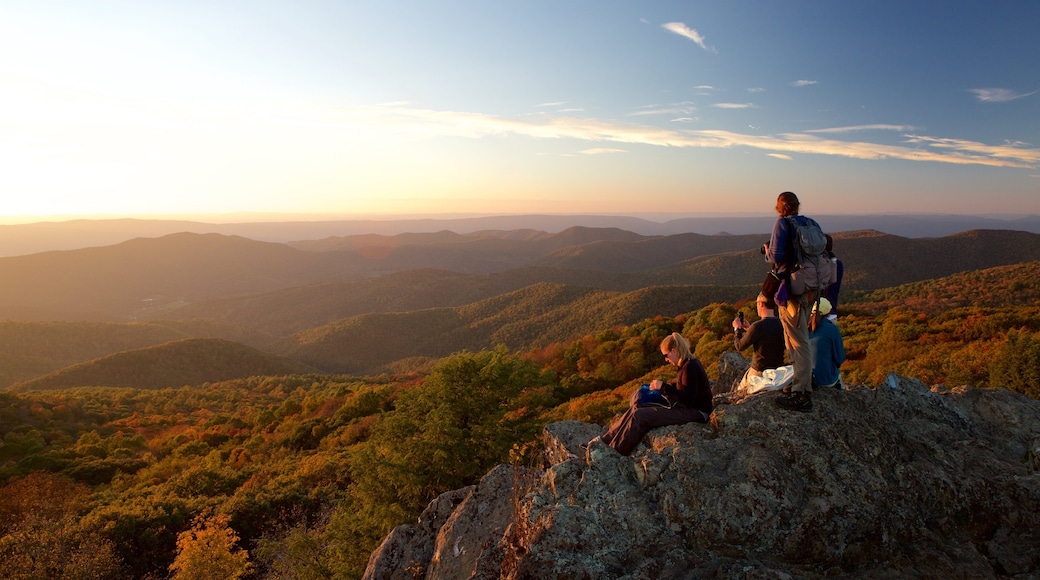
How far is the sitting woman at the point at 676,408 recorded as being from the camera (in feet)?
23.7

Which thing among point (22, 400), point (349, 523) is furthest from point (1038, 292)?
point (22, 400)

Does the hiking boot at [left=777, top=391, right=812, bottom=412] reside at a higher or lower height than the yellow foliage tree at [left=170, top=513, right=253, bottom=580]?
higher

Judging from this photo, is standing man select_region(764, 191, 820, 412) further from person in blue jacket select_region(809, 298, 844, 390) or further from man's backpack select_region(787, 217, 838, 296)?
person in blue jacket select_region(809, 298, 844, 390)

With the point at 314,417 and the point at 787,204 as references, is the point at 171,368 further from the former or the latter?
the point at 787,204

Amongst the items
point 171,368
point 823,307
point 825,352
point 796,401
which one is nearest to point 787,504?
point 796,401

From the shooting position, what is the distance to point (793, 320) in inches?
270

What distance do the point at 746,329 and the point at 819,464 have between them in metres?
2.60

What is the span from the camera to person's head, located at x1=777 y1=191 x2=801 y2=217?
23.0 feet

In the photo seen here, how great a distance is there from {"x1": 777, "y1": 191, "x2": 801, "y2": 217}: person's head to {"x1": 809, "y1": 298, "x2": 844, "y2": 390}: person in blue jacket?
1.56 metres

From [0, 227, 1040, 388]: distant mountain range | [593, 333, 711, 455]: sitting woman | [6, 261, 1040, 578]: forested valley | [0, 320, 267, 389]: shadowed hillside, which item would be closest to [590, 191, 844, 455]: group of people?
[593, 333, 711, 455]: sitting woman

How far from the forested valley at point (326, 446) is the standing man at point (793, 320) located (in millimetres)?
6061

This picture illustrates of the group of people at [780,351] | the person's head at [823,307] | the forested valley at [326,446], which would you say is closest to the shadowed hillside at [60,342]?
the forested valley at [326,446]

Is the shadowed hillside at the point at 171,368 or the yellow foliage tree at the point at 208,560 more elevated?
the yellow foliage tree at the point at 208,560

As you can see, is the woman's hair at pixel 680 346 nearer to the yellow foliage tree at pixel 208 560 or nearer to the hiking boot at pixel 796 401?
the hiking boot at pixel 796 401
